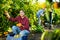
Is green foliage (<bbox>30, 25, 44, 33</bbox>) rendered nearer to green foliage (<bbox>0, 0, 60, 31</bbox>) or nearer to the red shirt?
green foliage (<bbox>0, 0, 60, 31</bbox>)

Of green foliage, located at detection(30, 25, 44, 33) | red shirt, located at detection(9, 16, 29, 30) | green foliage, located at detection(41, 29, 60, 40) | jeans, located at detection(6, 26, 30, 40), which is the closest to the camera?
green foliage, located at detection(41, 29, 60, 40)

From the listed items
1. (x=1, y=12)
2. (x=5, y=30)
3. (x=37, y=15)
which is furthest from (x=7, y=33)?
(x=37, y=15)

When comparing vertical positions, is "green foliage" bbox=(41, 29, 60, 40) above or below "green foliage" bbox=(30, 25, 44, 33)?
below

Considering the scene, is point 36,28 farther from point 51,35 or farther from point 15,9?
point 51,35

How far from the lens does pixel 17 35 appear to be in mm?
4164

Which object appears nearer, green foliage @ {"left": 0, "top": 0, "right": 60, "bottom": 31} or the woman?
the woman

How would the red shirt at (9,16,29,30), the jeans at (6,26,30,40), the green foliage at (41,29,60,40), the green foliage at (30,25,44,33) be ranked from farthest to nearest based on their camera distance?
the green foliage at (30,25,44,33), the jeans at (6,26,30,40), the red shirt at (9,16,29,30), the green foliage at (41,29,60,40)

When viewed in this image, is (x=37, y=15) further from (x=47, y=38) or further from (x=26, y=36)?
(x=47, y=38)

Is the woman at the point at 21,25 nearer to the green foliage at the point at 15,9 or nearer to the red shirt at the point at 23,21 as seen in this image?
the red shirt at the point at 23,21

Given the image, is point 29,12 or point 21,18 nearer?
point 21,18

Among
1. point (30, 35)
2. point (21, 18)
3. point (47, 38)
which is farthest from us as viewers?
point (30, 35)

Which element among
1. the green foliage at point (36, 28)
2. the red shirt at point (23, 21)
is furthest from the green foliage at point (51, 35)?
the green foliage at point (36, 28)

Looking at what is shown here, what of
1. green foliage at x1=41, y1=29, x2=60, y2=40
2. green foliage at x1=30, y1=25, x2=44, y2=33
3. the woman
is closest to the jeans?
the woman

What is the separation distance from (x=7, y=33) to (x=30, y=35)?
0.50 meters
